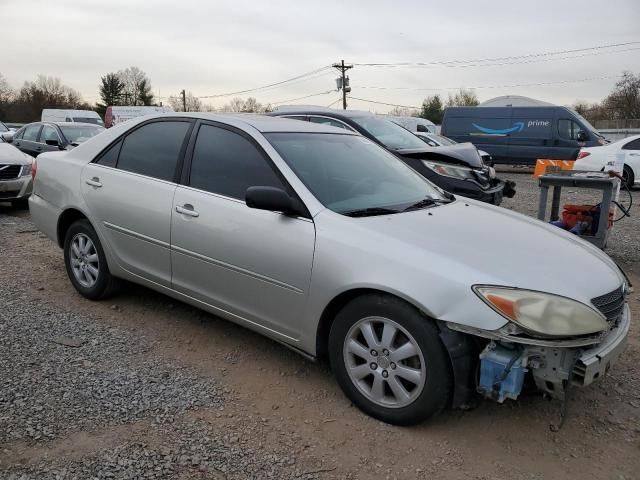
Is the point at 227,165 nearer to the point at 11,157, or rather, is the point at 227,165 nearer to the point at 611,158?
the point at 11,157

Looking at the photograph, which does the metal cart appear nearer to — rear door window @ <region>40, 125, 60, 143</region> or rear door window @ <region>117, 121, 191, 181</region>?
rear door window @ <region>117, 121, 191, 181</region>

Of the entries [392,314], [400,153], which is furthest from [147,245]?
[400,153]

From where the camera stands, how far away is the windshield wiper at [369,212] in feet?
9.98

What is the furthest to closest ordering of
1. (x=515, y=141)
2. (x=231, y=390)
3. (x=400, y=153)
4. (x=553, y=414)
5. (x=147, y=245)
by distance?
1. (x=515, y=141)
2. (x=400, y=153)
3. (x=147, y=245)
4. (x=231, y=390)
5. (x=553, y=414)

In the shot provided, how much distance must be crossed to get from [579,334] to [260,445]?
5.24 ft

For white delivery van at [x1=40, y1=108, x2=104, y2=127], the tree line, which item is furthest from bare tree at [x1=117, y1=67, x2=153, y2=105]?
white delivery van at [x1=40, y1=108, x2=104, y2=127]

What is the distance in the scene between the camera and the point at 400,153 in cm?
691

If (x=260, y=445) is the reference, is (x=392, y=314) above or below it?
above

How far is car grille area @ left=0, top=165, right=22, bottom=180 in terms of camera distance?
27.9 ft

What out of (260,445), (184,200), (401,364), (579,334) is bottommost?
(260,445)

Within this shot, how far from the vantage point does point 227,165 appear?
3.51 metres

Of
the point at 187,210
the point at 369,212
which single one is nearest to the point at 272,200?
the point at 369,212

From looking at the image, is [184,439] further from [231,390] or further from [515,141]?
[515,141]

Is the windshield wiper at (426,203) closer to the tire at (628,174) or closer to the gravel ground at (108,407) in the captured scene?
the gravel ground at (108,407)
